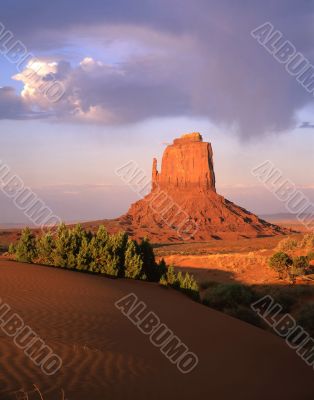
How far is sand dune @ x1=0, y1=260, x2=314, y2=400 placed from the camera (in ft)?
17.7

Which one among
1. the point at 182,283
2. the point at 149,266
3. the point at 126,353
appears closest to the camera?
the point at 126,353

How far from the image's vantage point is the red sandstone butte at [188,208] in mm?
83125

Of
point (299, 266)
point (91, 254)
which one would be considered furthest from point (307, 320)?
point (299, 266)

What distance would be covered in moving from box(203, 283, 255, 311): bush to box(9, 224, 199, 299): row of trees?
2.26 m

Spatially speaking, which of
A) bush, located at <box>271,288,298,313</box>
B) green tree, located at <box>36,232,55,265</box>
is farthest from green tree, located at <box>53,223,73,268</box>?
bush, located at <box>271,288,298,313</box>

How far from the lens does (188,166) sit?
107 m

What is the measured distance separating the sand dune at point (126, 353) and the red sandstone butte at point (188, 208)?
2527 inches

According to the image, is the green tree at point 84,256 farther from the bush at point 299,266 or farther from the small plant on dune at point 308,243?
the small plant on dune at point 308,243

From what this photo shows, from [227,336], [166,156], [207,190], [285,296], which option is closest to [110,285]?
[227,336]

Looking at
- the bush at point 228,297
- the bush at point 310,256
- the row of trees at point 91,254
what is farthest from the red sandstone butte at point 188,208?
the row of trees at point 91,254

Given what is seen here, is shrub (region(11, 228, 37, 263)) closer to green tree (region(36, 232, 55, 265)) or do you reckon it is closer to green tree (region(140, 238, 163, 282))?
green tree (region(36, 232, 55, 265))

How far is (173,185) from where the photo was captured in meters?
107

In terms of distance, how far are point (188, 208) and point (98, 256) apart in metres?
78.9

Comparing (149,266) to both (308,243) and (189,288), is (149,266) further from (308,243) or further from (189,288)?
(308,243)
